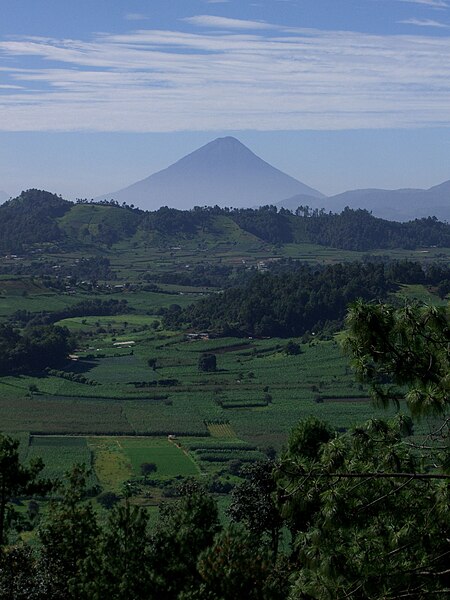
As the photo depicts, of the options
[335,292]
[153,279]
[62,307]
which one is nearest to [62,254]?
[153,279]

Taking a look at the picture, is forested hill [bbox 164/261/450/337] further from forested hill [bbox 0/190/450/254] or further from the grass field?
forested hill [bbox 0/190/450/254]

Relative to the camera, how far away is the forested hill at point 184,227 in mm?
126000

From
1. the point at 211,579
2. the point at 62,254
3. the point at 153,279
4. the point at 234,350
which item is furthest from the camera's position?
the point at 62,254

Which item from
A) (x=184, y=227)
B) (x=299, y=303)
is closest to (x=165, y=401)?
(x=299, y=303)

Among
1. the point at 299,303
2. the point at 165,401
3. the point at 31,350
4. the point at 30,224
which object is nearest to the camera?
the point at 165,401

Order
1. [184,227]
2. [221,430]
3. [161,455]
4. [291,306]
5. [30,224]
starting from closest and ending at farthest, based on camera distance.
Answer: [161,455], [221,430], [291,306], [30,224], [184,227]

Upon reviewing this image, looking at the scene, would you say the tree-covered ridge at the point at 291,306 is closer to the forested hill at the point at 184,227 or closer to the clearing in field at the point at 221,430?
the clearing in field at the point at 221,430

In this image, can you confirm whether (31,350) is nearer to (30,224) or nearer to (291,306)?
(291,306)

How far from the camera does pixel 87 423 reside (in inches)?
1592

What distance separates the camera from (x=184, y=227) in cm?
13450

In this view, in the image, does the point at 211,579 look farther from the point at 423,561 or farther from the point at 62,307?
the point at 62,307

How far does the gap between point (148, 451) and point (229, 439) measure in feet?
13.7

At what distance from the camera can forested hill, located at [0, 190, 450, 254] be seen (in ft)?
413

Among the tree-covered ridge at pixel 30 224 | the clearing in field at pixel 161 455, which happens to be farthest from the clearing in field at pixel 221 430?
the tree-covered ridge at pixel 30 224
